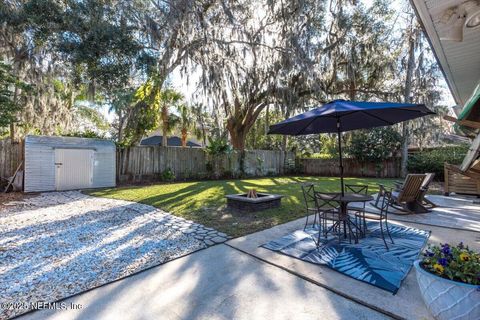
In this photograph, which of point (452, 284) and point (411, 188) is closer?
point (452, 284)

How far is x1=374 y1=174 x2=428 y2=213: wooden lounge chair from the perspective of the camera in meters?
4.55

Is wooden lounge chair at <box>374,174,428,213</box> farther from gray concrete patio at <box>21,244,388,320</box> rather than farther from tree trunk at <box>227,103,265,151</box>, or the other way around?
tree trunk at <box>227,103,265,151</box>

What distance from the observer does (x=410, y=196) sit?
15.8 ft

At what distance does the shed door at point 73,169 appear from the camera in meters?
7.90

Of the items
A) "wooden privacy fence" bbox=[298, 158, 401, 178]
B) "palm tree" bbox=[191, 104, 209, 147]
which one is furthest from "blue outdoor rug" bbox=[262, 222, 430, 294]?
"wooden privacy fence" bbox=[298, 158, 401, 178]

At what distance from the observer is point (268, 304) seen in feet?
6.70

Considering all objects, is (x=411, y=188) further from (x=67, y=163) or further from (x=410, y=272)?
(x=67, y=163)

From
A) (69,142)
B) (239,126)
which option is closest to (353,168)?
(239,126)

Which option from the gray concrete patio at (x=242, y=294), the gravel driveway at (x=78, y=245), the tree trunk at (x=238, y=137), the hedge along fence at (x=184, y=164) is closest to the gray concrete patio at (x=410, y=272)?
the gray concrete patio at (x=242, y=294)

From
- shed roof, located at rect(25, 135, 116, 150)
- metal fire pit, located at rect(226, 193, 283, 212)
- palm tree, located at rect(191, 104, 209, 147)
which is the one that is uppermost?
palm tree, located at rect(191, 104, 209, 147)

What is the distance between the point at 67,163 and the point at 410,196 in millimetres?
9494

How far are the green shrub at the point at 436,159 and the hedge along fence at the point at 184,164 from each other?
7231mm

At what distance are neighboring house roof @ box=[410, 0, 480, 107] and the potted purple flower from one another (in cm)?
121

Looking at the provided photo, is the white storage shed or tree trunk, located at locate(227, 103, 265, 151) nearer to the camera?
the white storage shed
